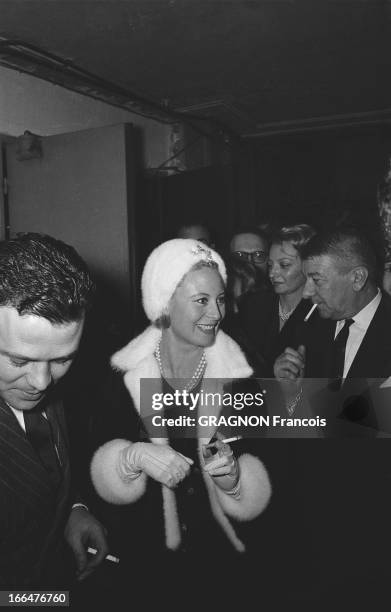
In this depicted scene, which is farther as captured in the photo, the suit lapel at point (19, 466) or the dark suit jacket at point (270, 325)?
the dark suit jacket at point (270, 325)

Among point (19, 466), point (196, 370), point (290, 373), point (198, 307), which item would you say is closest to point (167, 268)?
point (198, 307)

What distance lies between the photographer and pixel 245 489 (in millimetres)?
954

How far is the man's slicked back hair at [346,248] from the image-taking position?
93cm

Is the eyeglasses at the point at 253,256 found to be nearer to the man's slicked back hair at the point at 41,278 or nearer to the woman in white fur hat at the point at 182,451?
the woman in white fur hat at the point at 182,451

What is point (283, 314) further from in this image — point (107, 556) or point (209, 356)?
point (107, 556)

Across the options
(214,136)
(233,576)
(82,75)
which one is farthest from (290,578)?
(82,75)

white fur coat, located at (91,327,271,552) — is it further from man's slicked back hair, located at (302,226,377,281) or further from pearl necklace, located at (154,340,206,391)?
man's slicked back hair, located at (302,226,377,281)

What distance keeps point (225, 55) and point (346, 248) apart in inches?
16.1

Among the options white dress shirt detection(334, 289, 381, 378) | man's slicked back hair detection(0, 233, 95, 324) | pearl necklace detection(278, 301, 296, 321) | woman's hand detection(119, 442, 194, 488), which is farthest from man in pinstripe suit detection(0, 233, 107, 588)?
white dress shirt detection(334, 289, 381, 378)

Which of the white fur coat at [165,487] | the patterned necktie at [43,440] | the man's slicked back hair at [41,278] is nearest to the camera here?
the man's slicked back hair at [41,278]

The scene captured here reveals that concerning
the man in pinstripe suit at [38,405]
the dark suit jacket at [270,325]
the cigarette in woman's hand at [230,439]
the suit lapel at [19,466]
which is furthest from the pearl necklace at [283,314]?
the suit lapel at [19,466]

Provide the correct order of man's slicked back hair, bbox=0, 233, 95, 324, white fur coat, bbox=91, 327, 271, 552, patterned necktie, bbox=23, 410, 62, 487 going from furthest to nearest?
white fur coat, bbox=91, 327, 271, 552
patterned necktie, bbox=23, 410, 62, 487
man's slicked back hair, bbox=0, 233, 95, 324

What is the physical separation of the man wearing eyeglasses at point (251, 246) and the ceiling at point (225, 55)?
7.7 inches

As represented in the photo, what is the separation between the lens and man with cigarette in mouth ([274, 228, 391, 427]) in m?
0.94
